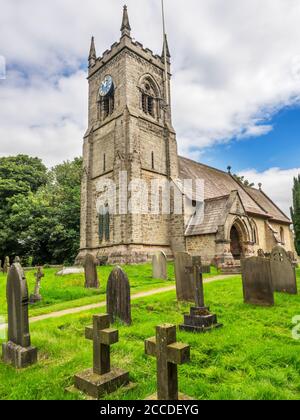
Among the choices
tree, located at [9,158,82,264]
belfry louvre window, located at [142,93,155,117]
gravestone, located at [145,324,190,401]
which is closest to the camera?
gravestone, located at [145,324,190,401]

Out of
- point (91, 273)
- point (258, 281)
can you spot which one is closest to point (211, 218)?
point (91, 273)

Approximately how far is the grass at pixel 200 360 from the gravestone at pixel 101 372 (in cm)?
14

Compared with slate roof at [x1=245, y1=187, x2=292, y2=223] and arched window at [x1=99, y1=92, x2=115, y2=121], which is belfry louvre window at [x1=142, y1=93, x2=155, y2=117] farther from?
slate roof at [x1=245, y1=187, x2=292, y2=223]

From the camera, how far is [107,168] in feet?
69.4

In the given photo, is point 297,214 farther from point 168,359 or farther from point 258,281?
point 168,359

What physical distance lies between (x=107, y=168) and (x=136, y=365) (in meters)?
18.2

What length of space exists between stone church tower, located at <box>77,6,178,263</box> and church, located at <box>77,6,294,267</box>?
6 centimetres

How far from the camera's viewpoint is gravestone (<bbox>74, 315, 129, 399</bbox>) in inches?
123

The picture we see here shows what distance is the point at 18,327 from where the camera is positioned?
427cm

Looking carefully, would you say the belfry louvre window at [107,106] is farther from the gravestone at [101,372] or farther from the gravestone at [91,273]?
the gravestone at [101,372]

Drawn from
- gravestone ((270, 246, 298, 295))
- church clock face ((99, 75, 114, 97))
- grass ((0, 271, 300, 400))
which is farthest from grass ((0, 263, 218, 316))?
church clock face ((99, 75, 114, 97))

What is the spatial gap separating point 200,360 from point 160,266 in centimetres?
961

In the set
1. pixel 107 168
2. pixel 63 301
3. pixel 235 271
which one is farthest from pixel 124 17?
pixel 63 301
